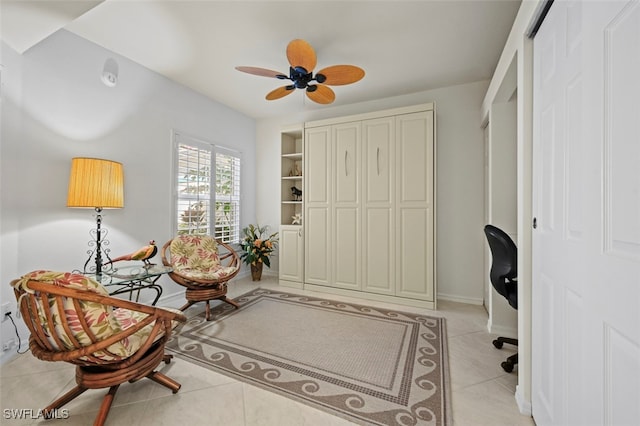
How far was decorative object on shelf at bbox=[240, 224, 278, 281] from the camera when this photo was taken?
4284 mm

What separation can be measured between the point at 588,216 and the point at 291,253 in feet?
11.6

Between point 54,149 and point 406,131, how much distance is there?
12.0 feet

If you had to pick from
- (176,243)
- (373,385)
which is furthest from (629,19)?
→ (176,243)

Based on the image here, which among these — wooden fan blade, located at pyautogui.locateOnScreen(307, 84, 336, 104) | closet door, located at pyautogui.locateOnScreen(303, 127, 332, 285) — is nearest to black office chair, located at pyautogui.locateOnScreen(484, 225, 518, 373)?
wooden fan blade, located at pyautogui.locateOnScreen(307, 84, 336, 104)

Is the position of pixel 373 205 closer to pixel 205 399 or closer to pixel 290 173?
pixel 290 173

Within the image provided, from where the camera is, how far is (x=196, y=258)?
10.5ft

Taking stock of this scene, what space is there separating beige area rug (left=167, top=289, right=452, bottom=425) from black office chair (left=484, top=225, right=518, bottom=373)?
2.19 feet

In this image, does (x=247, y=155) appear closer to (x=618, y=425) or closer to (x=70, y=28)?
(x=70, y=28)

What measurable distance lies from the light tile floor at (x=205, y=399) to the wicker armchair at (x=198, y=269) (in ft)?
2.87

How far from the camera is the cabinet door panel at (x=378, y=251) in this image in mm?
3469

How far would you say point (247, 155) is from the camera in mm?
4770

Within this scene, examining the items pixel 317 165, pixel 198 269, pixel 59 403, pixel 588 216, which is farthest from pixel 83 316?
pixel 317 165

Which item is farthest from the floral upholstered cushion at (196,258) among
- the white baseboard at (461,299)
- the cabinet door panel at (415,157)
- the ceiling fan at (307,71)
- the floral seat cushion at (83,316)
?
the white baseboard at (461,299)

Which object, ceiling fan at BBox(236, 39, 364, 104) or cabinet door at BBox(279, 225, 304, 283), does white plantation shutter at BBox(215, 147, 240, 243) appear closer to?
cabinet door at BBox(279, 225, 304, 283)
